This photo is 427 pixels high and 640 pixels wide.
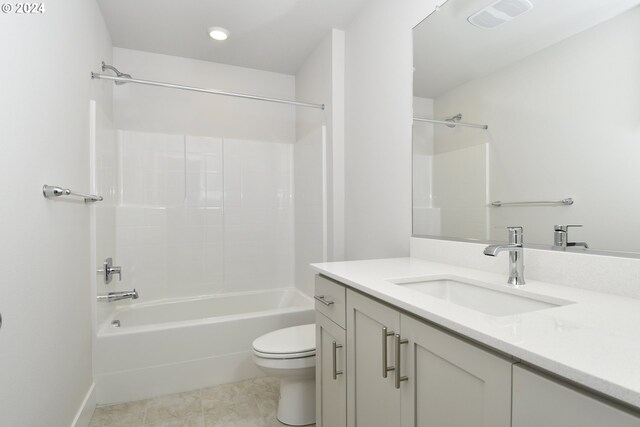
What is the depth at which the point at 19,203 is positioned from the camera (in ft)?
3.53

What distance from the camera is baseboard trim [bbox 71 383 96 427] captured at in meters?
1.60

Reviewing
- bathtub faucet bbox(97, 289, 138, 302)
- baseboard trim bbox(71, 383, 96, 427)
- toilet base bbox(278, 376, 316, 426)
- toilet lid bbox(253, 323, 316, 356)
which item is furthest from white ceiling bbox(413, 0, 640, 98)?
baseboard trim bbox(71, 383, 96, 427)

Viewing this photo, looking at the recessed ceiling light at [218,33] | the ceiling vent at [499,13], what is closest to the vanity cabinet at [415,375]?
the ceiling vent at [499,13]

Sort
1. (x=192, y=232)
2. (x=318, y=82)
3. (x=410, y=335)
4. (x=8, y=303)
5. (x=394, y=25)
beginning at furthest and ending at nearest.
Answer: (x=192, y=232) < (x=318, y=82) < (x=394, y=25) < (x=8, y=303) < (x=410, y=335)

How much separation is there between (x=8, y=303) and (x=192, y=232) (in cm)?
188

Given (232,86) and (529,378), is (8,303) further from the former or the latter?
(232,86)

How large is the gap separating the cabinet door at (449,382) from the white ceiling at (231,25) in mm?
2068

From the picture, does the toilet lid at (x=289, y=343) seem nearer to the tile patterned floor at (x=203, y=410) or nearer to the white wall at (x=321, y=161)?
the tile patterned floor at (x=203, y=410)

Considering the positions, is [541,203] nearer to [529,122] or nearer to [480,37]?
[529,122]

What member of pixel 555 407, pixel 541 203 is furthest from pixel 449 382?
pixel 541 203

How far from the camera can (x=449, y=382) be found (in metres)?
0.74

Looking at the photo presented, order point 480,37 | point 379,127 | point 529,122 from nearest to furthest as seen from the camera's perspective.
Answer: point 529,122
point 480,37
point 379,127

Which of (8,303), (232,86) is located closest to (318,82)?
(232,86)

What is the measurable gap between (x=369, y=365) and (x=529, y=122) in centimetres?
101
